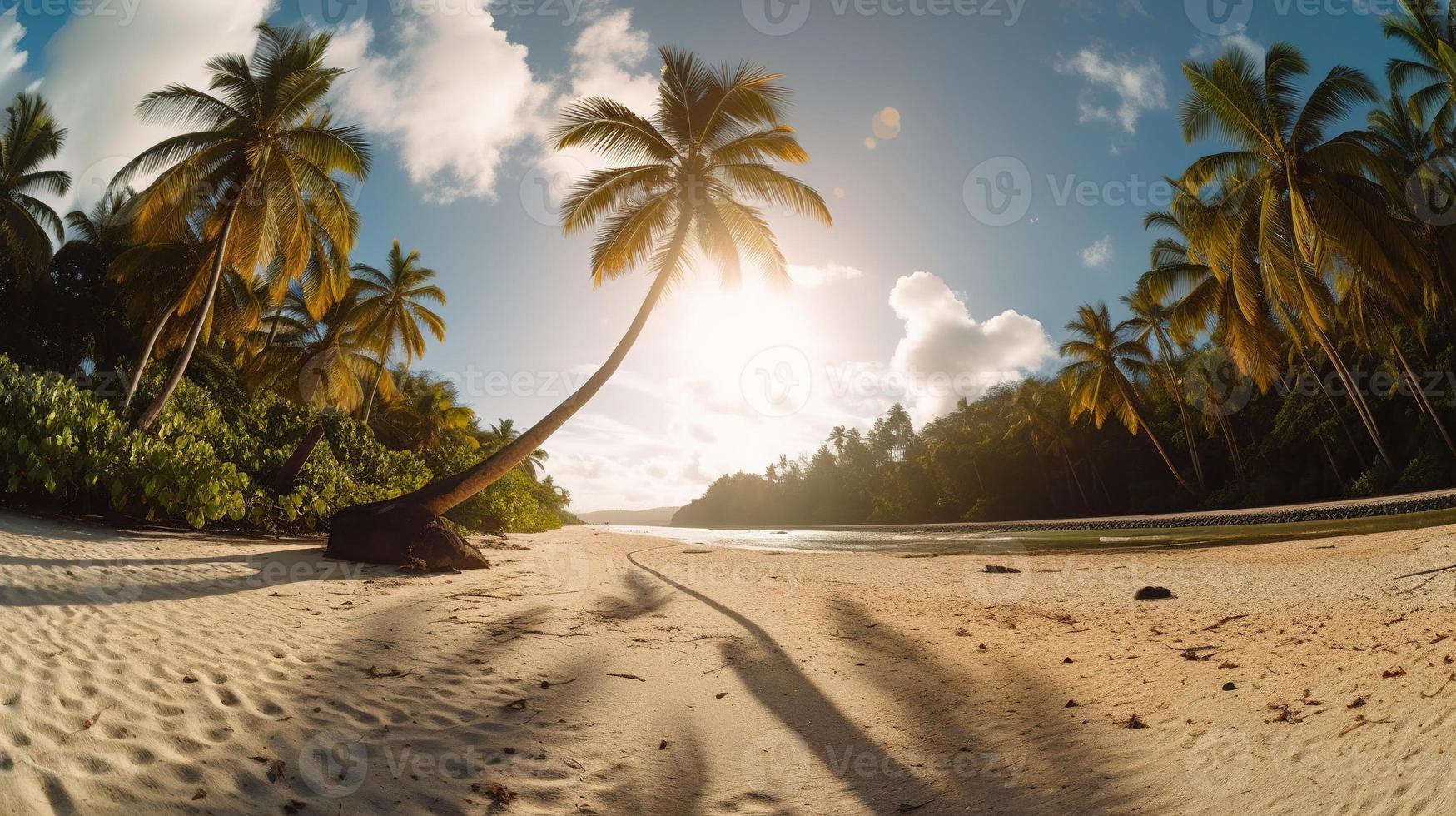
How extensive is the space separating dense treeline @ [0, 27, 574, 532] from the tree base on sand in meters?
1.94

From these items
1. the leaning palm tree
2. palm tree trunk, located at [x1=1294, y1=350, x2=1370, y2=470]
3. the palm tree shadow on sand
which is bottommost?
the palm tree shadow on sand

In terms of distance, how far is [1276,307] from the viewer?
55.7 ft

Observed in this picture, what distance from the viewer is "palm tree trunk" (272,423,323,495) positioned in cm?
1214

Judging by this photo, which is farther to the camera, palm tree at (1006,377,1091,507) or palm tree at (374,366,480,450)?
palm tree at (1006,377,1091,507)

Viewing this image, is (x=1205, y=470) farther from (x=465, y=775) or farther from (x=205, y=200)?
(x=205, y=200)

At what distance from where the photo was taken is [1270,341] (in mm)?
19547

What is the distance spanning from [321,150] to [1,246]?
15029 millimetres

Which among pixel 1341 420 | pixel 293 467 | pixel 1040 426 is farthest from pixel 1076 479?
pixel 293 467

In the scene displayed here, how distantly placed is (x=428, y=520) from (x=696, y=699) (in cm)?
696

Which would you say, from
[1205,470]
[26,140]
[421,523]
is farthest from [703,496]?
[421,523]

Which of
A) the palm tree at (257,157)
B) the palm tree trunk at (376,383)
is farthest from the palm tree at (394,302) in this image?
the palm tree at (257,157)

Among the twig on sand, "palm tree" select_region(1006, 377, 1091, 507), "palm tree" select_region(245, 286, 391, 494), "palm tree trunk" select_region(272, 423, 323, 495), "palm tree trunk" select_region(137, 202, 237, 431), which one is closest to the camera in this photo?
the twig on sand

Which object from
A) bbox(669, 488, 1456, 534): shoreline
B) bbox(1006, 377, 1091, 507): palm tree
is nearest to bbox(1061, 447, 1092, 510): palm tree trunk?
bbox(1006, 377, 1091, 507): palm tree

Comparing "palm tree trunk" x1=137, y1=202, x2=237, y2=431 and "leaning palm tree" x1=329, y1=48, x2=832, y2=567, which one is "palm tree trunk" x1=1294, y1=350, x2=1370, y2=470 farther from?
"palm tree trunk" x1=137, y1=202, x2=237, y2=431
